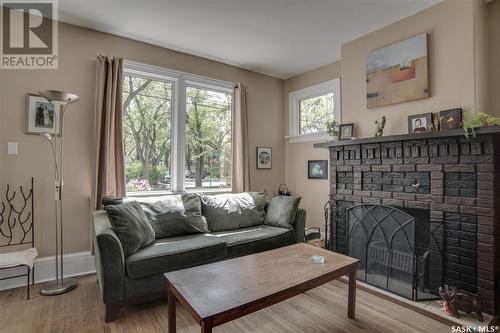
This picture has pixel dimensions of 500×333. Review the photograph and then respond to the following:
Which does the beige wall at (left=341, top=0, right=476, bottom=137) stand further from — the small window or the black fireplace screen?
the small window

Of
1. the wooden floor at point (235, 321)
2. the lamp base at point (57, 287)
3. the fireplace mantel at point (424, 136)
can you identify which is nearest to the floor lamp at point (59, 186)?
the lamp base at point (57, 287)

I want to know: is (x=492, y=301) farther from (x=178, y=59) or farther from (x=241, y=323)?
(x=178, y=59)

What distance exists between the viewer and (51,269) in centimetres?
283

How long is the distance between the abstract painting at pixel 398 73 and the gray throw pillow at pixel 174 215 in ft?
7.92

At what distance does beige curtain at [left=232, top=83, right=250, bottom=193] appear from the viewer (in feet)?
13.6

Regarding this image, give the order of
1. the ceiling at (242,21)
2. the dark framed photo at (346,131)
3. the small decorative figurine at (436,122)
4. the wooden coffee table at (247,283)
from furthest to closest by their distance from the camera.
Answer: the dark framed photo at (346,131) < the ceiling at (242,21) < the small decorative figurine at (436,122) < the wooden coffee table at (247,283)

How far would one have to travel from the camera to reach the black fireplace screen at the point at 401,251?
2418 mm


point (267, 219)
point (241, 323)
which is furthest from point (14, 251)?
point (267, 219)

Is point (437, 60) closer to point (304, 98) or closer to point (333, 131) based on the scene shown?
point (333, 131)

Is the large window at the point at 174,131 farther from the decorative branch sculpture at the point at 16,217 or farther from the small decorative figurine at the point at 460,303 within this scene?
the small decorative figurine at the point at 460,303

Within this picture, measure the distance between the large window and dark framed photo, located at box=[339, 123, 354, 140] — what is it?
5.66ft

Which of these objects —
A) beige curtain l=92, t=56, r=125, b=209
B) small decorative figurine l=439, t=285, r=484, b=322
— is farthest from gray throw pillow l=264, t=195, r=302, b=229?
beige curtain l=92, t=56, r=125, b=209

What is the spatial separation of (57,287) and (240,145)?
2759mm

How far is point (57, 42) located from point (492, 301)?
4.76m
